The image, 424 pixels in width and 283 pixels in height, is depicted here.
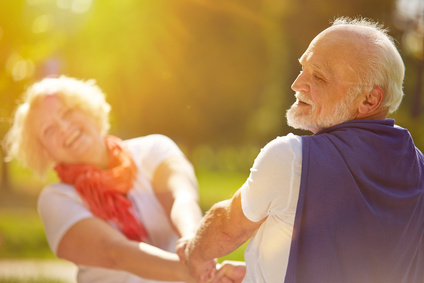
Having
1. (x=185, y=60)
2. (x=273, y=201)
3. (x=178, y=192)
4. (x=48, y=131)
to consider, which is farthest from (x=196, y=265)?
(x=185, y=60)

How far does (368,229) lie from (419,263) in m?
0.35

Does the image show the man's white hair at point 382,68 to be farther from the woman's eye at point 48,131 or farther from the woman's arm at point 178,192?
the woman's eye at point 48,131

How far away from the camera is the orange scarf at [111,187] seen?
11.3 ft

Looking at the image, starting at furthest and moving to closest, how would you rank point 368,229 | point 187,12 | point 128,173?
point 187,12, point 128,173, point 368,229

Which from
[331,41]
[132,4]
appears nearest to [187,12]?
[132,4]

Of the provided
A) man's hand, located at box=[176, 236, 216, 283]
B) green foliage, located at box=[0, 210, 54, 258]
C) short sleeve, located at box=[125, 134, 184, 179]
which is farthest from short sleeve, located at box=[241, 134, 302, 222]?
green foliage, located at box=[0, 210, 54, 258]

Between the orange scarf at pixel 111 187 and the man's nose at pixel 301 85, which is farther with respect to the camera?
the orange scarf at pixel 111 187

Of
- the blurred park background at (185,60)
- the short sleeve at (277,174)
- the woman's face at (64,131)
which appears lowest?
the short sleeve at (277,174)

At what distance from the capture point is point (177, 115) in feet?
62.9

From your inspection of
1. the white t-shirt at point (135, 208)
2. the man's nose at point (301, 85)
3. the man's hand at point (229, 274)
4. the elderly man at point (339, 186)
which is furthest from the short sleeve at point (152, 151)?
the man's nose at point (301, 85)

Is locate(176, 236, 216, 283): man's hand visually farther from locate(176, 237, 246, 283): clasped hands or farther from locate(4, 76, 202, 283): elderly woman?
locate(4, 76, 202, 283): elderly woman

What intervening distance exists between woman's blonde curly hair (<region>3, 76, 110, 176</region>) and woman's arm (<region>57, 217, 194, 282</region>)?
0.75 m

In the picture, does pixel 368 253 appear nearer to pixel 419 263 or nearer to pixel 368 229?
pixel 368 229

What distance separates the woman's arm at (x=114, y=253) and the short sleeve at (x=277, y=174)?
109 cm
